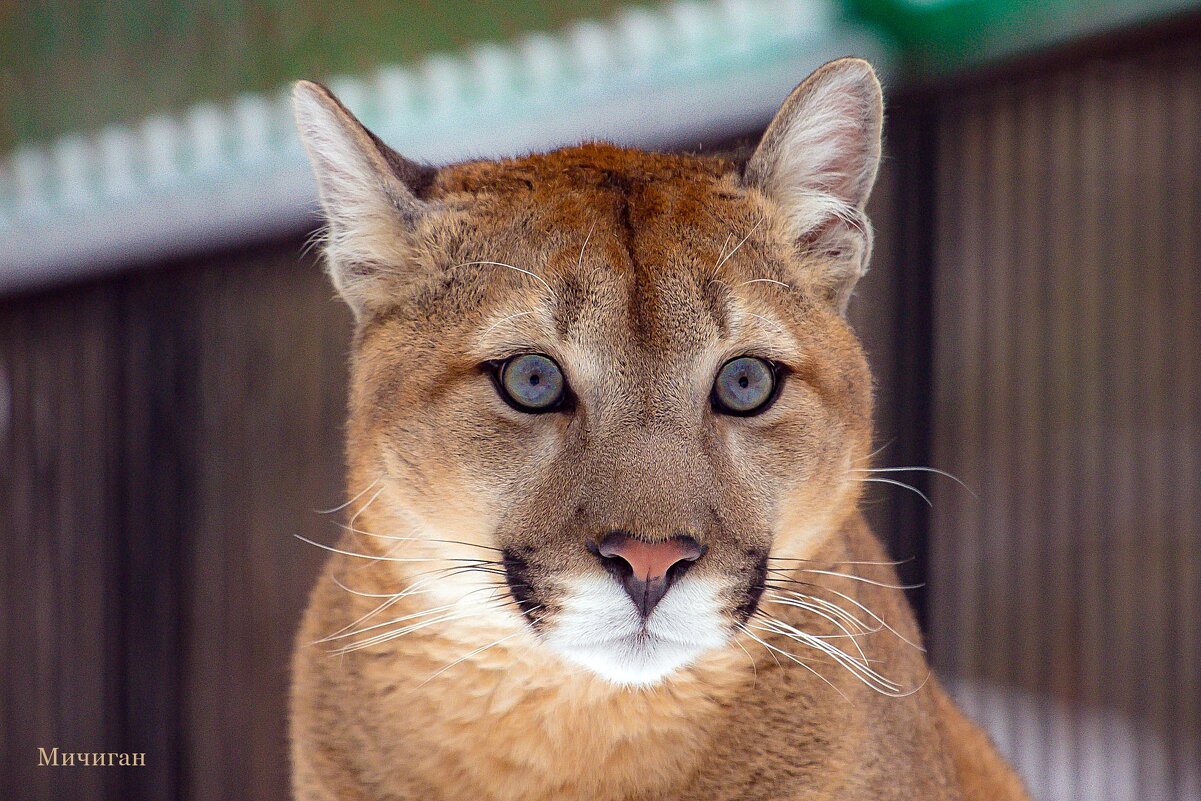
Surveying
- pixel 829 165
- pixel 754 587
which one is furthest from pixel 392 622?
pixel 829 165

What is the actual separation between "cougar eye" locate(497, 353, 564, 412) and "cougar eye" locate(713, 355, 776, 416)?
9.6 inches

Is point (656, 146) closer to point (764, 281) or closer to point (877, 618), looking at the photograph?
point (764, 281)

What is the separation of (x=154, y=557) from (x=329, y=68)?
5.66ft

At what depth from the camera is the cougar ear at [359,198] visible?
2088 millimetres

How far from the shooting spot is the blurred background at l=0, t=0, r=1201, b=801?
3797 millimetres

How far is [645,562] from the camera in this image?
174cm

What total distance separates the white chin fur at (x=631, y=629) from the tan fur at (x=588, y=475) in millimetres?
27

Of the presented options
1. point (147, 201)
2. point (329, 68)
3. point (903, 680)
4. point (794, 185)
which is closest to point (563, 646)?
point (903, 680)

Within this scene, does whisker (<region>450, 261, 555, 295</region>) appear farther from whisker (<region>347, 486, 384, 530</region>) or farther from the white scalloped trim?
the white scalloped trim

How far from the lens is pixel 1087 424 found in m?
4.18

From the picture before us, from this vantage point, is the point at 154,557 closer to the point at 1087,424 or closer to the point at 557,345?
the point at 557,345

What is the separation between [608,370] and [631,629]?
0.38 metres

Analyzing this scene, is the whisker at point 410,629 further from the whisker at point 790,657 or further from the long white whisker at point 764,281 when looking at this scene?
the long white whisker at point 764,281

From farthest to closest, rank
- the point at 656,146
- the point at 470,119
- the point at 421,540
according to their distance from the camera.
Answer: the point at 656,146 < the point at 470,119 < the point at 421,540
